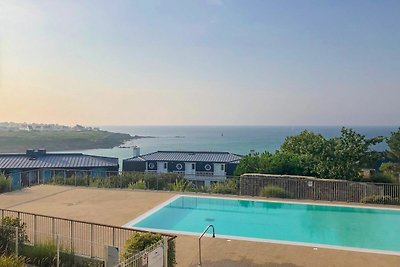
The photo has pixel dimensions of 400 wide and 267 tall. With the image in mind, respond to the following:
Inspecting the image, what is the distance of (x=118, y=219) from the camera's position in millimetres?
13750

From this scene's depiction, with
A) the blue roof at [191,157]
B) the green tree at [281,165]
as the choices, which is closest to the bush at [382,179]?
the green tree at [281,165]

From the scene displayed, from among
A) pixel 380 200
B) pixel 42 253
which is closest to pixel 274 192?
pixel 380 200

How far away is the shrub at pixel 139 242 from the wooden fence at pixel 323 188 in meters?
9.87

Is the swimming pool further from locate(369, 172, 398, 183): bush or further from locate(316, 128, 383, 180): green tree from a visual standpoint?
locate(369, 172, 398, 183): bush

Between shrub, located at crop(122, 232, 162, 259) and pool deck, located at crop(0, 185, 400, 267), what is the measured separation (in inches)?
56.3

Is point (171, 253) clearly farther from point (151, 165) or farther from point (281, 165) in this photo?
point (151, 165)

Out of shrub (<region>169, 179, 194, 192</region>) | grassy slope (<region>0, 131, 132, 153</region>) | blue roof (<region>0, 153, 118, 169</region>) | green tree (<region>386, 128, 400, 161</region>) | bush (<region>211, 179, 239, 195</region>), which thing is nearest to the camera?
bush (<region>211, 179, 239, 195</region>)

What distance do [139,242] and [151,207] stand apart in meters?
7.38

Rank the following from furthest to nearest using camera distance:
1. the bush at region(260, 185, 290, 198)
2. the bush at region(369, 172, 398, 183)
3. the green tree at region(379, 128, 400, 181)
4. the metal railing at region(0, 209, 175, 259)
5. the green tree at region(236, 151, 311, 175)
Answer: the green tree at region(379, 128, 400, 181), the green tree at region(236, 151, 311, 175), the bush at region(369, 172, 398, 183), the bush at region(260, 185, 290, 198), the metal railing at region(0, 209, 175, 259)

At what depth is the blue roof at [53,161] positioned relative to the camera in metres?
32.7

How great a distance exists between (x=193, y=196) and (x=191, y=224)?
12.2 ft

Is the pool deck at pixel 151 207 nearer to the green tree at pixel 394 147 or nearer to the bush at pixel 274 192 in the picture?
the bush at pixel 274 192

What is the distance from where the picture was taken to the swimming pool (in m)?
12.1

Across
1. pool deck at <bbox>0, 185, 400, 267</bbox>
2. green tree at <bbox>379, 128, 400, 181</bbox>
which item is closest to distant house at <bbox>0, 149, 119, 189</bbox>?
pool deck at <bbox>0, 185, 400, 267</bbox>
